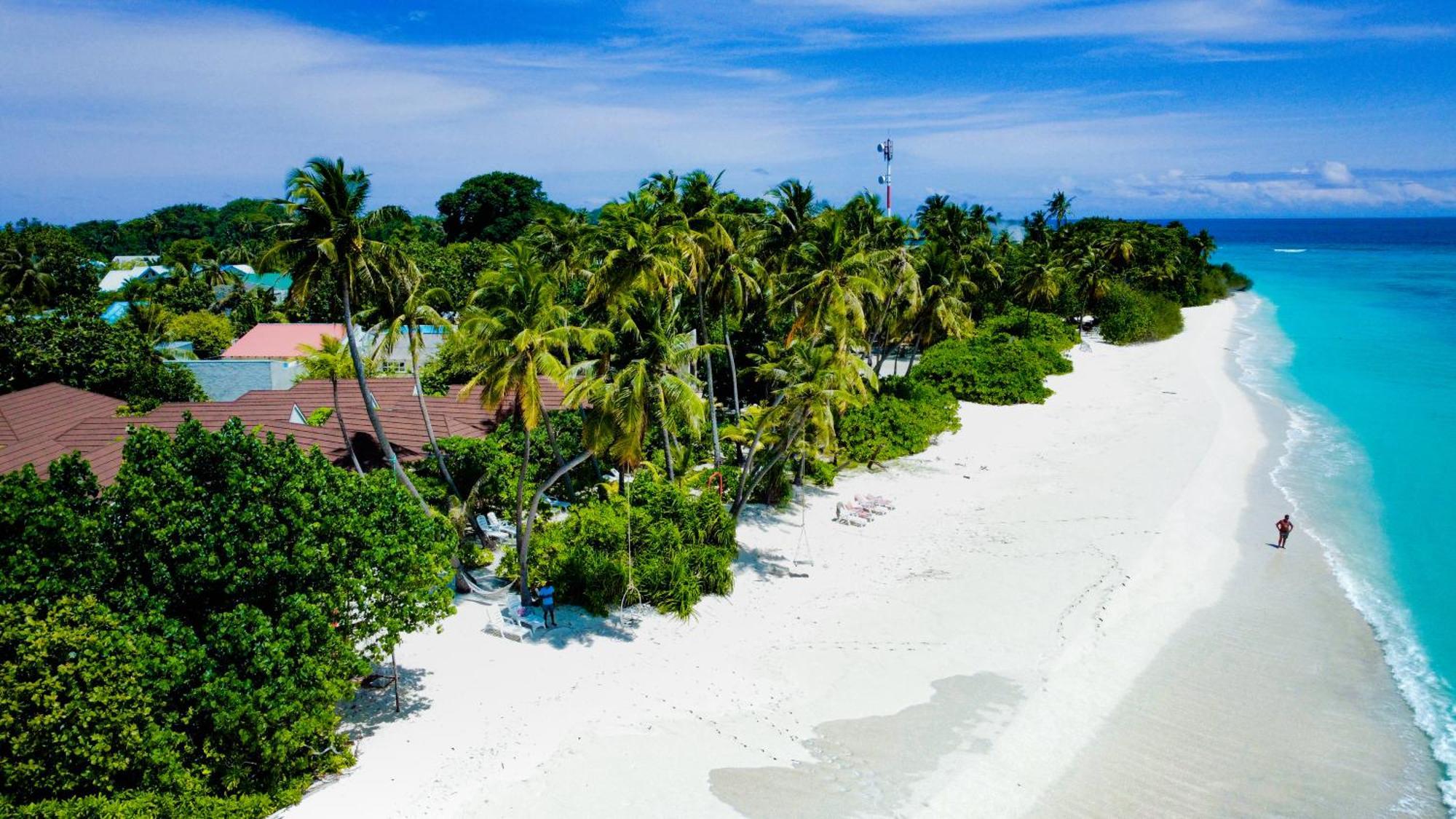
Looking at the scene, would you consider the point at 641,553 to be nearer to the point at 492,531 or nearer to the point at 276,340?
the point at 492,531

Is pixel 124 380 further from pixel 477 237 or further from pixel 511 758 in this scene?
Result: pixel 477 237

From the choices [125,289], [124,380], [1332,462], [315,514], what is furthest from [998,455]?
[125,289]

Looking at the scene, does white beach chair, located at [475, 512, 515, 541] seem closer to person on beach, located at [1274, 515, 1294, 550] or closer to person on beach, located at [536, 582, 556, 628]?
person on beach, located at [536, 582, 556, 628]

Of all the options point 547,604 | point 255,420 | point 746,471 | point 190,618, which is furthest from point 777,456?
point 255,420

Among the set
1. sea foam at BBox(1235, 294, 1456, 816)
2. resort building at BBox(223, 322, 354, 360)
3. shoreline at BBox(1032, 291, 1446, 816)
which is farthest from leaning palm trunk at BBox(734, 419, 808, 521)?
resort building at BBox(223, 322, 354, 360)

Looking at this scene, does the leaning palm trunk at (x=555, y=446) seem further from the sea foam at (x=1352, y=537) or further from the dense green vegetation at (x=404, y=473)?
the sea foam at (x=1352, y=537)

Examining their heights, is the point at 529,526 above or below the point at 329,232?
below
